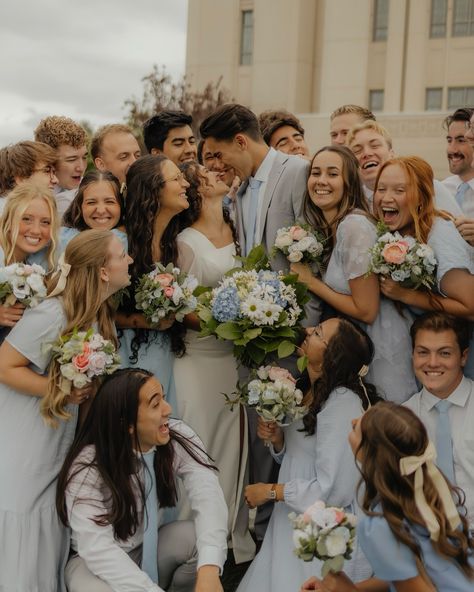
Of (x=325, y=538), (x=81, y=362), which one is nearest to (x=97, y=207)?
(x=81, y=362)

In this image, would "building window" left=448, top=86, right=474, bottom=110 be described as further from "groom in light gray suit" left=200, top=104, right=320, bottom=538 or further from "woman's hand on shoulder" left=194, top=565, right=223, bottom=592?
"woman's hand on shoulder" left=194, top=565, right=223, bottom=592

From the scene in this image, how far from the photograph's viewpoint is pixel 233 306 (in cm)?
586

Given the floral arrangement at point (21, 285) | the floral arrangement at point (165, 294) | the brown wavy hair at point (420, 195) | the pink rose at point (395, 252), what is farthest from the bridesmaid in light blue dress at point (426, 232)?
the floral arrangement at point (21, 285)

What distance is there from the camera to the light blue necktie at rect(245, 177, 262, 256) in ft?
22.2

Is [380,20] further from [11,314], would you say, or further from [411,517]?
[411,517]

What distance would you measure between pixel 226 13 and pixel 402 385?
40718 millimetres

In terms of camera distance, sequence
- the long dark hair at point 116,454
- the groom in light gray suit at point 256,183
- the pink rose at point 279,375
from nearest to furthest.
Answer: the long dark hair at point 116,454, the pink rose at point 279,375, the groom in light gray suit at point 256,183

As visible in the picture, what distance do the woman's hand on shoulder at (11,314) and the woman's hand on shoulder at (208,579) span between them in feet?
6.15

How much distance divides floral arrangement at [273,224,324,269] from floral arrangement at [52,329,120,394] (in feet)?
4.56

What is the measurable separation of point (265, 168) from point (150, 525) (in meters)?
2.83

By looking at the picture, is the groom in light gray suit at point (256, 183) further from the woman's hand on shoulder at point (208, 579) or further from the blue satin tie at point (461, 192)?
the blue satin tie at point (461, 192)

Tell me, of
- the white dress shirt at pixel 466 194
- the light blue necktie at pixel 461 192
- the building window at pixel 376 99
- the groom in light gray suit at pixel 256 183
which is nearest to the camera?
the groom in light gray suit at pixel 256 183

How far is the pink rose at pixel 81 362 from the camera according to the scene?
520 cm

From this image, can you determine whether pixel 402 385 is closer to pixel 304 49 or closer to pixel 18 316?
pixel 18 316
